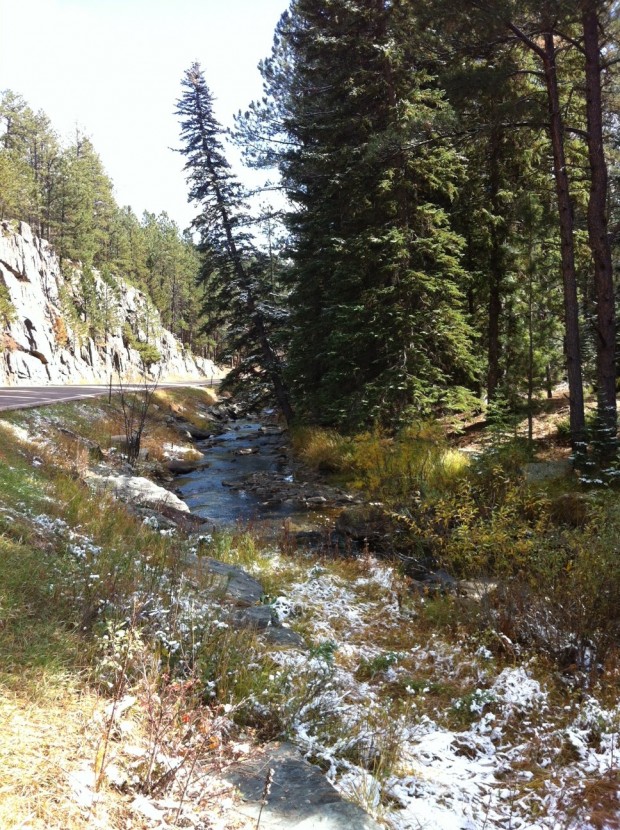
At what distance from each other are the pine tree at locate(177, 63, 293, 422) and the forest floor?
52.1ft

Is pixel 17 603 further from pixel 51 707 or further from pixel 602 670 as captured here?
pixel 602 670

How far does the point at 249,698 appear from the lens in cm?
344

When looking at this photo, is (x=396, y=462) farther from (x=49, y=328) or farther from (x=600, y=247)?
(x=49, y=328)

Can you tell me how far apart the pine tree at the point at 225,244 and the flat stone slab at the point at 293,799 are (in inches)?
727

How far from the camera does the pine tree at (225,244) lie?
21016mm

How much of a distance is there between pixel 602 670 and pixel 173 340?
68.2 metres

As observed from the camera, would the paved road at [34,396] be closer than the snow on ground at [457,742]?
No

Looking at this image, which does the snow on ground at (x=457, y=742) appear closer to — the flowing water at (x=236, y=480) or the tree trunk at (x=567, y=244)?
the flowing water at (x=236, y=480)

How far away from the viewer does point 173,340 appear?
2697 inches

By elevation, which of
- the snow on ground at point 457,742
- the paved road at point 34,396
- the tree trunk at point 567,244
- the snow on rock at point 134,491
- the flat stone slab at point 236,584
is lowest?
the snow on ground at point 457,742

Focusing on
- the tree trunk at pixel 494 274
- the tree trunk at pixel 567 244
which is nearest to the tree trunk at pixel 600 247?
the tree trunk at pixel 567 244

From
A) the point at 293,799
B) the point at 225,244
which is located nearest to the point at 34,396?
the point at 225,244

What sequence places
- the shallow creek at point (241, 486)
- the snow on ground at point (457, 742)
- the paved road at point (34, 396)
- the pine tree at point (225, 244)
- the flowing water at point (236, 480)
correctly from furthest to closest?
1. the pine tree at point (225, 244)
2. the paved road at point (34, 396)
3. the flowing water at point (236, 480)
4. the shallow creek at point (241, 486)
5. the snow on ground at point (457, 742)

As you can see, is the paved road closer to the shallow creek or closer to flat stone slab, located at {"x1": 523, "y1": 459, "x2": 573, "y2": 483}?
the shallow creek
